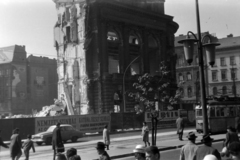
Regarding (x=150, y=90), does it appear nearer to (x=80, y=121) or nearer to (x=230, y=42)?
(x=80, y=121)

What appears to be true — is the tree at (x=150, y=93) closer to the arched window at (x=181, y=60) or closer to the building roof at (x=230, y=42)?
the building roof at (x=230, y=42)

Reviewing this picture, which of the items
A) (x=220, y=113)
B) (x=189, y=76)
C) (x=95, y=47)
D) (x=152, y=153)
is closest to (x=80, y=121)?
(x=220, y=113)

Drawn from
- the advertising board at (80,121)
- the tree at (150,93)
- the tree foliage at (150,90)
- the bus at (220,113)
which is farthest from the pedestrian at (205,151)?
the advertising board at (80,121)

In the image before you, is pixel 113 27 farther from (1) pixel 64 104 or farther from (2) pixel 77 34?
(1) pixel 64 104

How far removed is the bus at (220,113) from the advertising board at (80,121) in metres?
11.4

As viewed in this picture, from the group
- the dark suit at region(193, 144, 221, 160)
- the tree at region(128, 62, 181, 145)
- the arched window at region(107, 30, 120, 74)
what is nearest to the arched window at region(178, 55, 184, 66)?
the tree at region(128, 62, 181, 145)

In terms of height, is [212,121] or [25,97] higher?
[25,97]

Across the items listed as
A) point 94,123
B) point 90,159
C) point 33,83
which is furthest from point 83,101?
Answer: point 33,83

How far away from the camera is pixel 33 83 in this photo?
274 ft

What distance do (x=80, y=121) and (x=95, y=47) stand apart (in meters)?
16.4

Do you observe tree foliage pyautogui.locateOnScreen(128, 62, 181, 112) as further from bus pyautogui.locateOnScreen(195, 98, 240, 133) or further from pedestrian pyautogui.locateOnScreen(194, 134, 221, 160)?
pedestrian pyautogui.locateOnScreen(194, 134, 221, 160)

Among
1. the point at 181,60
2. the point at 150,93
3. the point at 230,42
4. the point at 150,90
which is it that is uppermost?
the point at 230,42

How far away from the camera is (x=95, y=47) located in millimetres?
47875

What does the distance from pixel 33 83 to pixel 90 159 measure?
71890 mm
